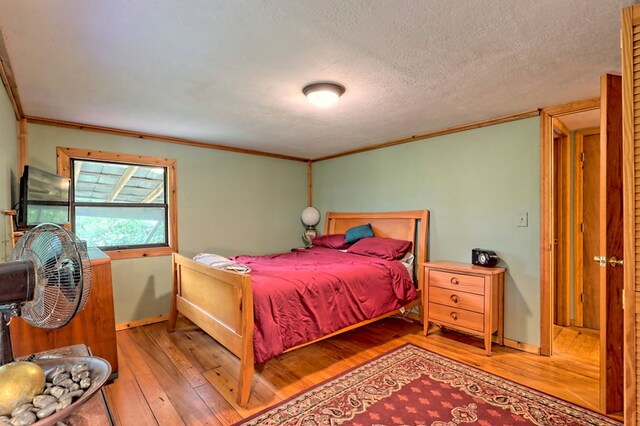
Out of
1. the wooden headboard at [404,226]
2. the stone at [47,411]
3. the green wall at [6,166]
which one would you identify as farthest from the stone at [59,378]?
the wooden headboard at [404,226]

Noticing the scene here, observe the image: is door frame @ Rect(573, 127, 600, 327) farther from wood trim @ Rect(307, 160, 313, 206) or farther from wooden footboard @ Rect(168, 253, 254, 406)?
wooden footboard @ Rect(168, 253, 254, 406)

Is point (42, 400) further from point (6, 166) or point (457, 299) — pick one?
point (457, 299)

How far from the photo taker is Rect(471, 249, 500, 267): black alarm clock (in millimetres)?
3035

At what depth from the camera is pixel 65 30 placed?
161cm

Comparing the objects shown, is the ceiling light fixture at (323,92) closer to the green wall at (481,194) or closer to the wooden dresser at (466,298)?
the green wall at (481,194)

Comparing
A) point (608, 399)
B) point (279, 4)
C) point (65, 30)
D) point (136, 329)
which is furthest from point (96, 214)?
point (608, 399)

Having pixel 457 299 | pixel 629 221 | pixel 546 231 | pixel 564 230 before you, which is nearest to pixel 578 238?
pixel 564 230

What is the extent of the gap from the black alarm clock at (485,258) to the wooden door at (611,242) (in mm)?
1058

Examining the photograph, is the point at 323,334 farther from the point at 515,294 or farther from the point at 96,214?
the point at 96,214

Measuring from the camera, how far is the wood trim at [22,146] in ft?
9.48

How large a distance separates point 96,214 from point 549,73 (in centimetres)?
438

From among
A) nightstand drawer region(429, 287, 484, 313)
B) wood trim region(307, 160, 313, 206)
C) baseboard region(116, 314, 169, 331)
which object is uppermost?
wood trim region(307, 160, 313, 206)

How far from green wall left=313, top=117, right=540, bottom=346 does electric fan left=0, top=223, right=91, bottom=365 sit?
11.0 ft

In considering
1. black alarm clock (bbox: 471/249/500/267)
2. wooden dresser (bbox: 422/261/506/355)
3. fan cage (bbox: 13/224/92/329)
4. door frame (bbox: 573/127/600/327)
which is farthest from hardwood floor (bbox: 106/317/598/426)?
fan cage (bbox: 13/224/92/329)
